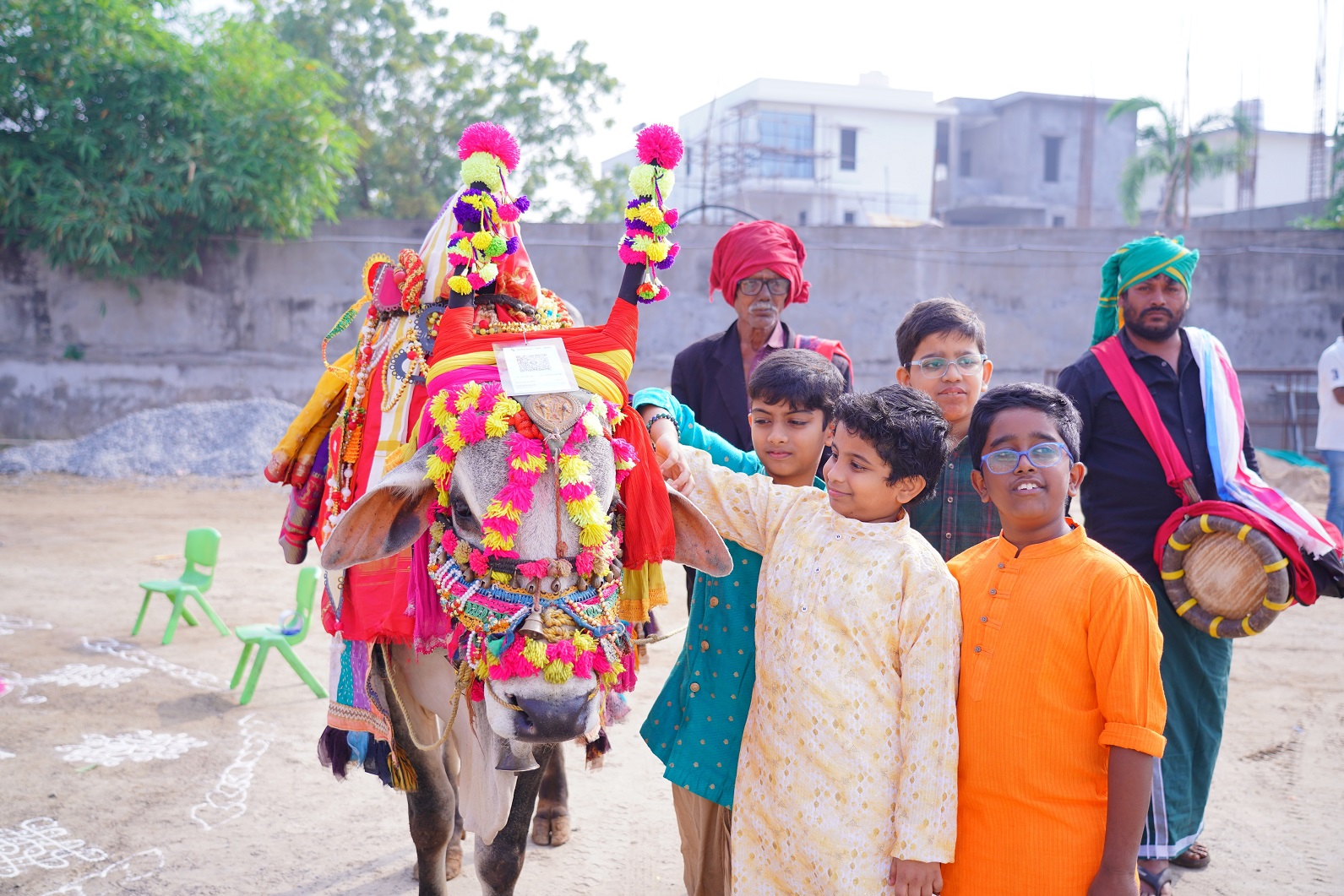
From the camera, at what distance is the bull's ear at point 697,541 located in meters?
2.59

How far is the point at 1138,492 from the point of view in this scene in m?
3.81

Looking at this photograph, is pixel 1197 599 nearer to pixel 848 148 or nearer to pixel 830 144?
pixel 830 144

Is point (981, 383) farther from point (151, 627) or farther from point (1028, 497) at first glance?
point (151, 627)

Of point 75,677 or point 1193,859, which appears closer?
point 1193,859

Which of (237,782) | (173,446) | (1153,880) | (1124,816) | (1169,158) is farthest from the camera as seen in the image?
(1169,158)

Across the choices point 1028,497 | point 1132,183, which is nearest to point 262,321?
point 1028,497

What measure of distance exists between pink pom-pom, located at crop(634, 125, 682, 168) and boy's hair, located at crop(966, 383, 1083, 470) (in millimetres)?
1027

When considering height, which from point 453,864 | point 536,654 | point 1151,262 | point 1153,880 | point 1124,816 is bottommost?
point 453,864

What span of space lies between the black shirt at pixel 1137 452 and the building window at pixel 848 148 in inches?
1278

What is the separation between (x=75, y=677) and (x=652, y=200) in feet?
16.3

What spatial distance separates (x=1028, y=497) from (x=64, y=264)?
15958 mm

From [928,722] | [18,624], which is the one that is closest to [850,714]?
[928,722]

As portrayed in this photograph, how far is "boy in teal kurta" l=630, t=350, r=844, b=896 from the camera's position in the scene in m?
2.69

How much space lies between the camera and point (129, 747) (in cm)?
488
